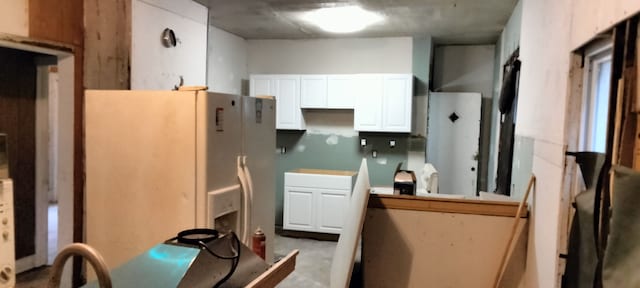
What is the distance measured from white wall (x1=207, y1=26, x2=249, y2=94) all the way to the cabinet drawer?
153 centimetres

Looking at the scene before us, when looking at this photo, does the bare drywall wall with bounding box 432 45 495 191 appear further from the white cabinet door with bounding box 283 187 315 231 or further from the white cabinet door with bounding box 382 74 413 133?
the white cabinet door with bounding box 283 187 315 231

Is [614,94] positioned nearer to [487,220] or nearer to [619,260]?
[619,260]

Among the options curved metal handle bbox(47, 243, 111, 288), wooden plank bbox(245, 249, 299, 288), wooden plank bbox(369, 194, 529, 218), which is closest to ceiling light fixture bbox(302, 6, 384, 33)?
wooden plank bbox(369, 194, 529, 218)

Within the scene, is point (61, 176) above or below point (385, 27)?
below

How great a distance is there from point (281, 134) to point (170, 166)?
3.92 metres

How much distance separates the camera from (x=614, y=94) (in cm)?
145

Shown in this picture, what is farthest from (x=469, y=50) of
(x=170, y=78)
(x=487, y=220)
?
(x=170, y=78)

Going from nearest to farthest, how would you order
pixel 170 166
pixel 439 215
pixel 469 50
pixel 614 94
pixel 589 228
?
pixel 614 94, pixel 589 228, pixel 170 166, pixel 439 215, pixel 469 50

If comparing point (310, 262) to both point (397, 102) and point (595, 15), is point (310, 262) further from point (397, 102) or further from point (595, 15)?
point (595, 15)

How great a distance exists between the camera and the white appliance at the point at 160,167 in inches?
99.7

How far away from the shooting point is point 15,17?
7.97 ft

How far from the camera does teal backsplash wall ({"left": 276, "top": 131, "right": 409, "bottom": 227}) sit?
6.03 m

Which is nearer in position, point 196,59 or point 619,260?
Result: point 619,260

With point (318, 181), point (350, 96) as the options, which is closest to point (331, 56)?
point (350, 96)
